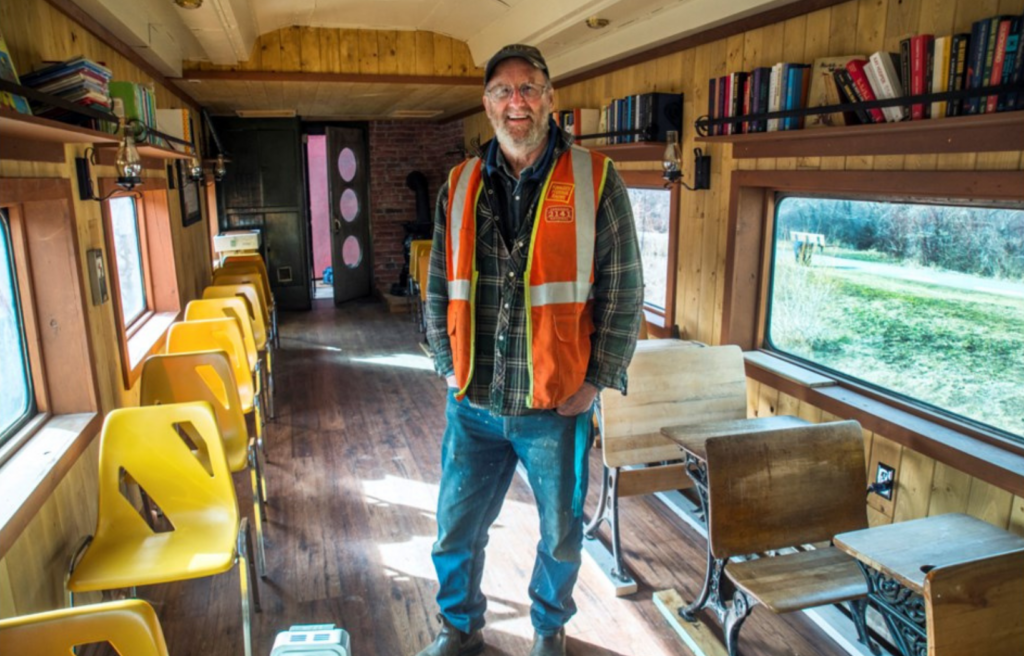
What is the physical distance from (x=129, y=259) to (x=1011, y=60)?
4606mm

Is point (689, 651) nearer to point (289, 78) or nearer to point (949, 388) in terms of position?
point (949, 388)

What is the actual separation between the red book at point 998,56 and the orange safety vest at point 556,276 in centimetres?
118

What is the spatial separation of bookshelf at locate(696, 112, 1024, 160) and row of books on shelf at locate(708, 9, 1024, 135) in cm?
5

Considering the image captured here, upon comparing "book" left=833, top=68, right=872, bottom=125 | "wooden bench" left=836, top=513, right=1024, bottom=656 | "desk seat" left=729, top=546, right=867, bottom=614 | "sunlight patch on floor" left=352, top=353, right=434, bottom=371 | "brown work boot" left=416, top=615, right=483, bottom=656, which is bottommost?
"sunlight patch on floor" left=352, top=353, right=434, bottom=371

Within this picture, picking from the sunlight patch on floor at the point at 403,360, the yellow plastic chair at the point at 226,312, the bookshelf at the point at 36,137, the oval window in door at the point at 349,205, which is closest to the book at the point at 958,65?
the bookshelf at the point at 36,137

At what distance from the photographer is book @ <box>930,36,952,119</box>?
7.40 feet

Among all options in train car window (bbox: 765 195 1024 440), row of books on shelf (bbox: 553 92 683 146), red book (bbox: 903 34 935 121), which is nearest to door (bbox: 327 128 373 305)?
row of books on shelf (bbox: 553 92 683 146)

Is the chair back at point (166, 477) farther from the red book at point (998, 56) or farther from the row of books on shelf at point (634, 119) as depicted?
the row of books on shelf at point (634, 119)

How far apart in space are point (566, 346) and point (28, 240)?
6.91 ft

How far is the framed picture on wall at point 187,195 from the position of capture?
17.6ft

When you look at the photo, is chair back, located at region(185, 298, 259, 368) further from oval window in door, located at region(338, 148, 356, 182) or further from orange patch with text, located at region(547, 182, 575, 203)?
oval window in door, located at region(338, 148, 356, 182)

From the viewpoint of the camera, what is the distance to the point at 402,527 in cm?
336

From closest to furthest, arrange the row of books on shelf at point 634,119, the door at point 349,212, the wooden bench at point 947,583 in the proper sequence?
the wooden bench at point 947,583 → the row of books on shelf at point 634,119 → the door at point 349,212

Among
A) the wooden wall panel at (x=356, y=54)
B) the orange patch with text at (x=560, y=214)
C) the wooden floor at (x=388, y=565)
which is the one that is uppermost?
the wooden wall panel at (x=356, y=54)
